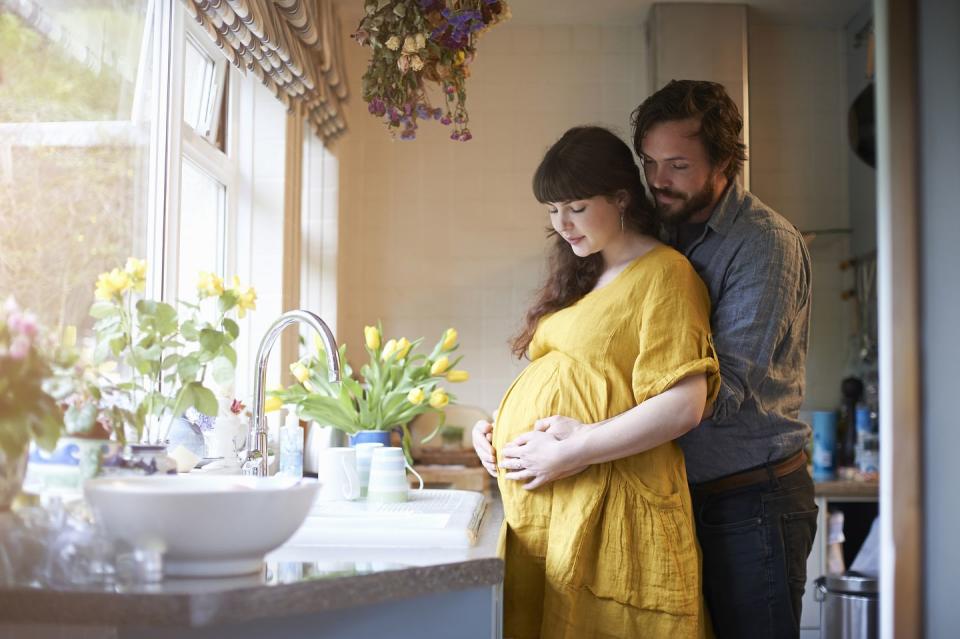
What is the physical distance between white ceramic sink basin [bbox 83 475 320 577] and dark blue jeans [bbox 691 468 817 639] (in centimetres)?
92

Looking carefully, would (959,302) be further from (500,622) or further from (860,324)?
(860,324)

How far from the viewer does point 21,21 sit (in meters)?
1.56

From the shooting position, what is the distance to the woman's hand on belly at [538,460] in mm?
1566

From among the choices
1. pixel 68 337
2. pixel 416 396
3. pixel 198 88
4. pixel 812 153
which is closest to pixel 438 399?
pixel 416 396

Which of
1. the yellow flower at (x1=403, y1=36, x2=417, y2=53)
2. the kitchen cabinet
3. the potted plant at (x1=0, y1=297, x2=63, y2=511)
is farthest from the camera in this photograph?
the kitchen cabinet

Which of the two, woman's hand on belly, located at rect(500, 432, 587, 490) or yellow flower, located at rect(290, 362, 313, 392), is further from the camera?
yellow flower, located at rect(290, 362, 313, 392)

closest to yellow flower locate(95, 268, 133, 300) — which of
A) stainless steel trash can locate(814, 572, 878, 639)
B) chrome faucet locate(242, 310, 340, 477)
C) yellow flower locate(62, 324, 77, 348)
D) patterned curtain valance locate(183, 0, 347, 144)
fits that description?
yellow flower locate(62, 324, 77, 348)

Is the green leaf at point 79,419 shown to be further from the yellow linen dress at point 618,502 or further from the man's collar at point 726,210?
the man's collar at point 726,210

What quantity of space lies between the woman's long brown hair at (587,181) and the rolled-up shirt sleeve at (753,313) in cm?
20

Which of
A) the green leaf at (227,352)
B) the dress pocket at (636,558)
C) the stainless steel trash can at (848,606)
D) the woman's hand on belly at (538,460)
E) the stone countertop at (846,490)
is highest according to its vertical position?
the green leaf at (227,352)

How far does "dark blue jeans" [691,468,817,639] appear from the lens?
5.67ft

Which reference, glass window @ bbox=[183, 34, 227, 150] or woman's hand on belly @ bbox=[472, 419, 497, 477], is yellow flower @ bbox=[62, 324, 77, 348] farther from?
glass window @ bbox=[183, 34, 227, 150]

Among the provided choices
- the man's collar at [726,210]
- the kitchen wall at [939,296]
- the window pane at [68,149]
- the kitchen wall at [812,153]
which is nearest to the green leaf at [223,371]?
the window pane at [68,149]

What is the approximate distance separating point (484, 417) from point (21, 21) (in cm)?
239
